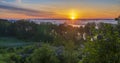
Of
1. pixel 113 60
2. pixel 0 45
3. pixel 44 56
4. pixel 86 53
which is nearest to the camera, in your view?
pixel 113 60

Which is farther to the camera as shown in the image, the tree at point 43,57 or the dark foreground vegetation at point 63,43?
the tree at point 43,57

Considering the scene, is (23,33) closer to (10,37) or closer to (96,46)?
(10,37)

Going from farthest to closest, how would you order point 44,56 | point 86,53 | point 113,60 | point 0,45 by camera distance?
1. point 0,45
2. point 44,56
3. point 86,53
4. point 113,60

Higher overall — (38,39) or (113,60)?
(113,60)

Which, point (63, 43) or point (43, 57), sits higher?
point (43, 57)

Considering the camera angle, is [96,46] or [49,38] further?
[49,38]

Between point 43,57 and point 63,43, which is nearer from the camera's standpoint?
point 43,57

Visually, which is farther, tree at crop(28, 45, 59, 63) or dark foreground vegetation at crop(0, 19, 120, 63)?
tree at crop(28, 45, 59, 63)

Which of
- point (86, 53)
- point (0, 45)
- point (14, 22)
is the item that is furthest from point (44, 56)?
point (14, 22)
